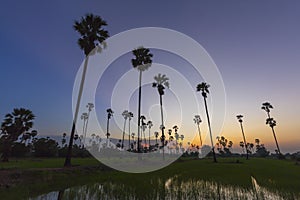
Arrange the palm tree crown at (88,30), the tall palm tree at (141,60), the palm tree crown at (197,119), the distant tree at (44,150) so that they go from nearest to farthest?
the palm tree crown at (88,30)
the tall palm tree at (141,60)
the distant tree at (44,150)
the palm tree crown at (197,119)

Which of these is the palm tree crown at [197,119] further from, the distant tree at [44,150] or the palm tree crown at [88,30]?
the palm tree crown at [88,30]

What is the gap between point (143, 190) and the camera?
37.3 ft

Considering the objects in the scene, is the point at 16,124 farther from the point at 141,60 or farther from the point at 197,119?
the point at 197,119

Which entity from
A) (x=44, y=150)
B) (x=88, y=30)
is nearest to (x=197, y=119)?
(x=44, y=150)

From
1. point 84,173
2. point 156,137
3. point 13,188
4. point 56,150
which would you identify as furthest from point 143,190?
point 156,137

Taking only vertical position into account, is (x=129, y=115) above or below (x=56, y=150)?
above

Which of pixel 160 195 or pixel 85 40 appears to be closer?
pixel 160 195

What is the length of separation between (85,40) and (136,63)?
13786mm

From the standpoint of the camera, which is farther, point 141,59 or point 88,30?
point 141,59

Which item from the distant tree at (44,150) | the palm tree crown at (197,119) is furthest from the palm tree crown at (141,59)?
the palm tree crown at (197,119)

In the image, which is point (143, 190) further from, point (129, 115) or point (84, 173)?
point (129, 115)

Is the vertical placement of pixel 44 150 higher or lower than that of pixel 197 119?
lower

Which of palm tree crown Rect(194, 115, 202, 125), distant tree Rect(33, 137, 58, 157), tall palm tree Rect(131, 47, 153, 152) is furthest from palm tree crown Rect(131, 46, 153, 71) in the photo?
palm tree crown Rect(194, 115, 202, 125)

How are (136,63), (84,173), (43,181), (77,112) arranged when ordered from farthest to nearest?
(136,63) → (77,112) → (84,173) → (43,181)
